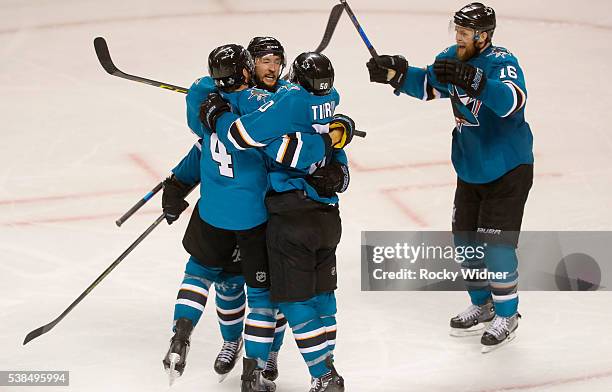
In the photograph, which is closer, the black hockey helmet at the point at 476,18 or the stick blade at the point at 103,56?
the black hockey helmet at the point at 476,18

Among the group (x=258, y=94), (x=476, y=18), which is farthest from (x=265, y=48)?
(x=476, y=18)

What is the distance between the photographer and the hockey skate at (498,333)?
4.84 m

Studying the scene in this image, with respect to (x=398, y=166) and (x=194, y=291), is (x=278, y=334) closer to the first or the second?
(x=194, y=291)

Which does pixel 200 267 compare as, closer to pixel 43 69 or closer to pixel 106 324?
pixel 106 324

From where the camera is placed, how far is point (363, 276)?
5.54m

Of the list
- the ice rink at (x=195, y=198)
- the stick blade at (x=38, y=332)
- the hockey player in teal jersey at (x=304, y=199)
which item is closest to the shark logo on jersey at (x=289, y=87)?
the hockey player in teal jersey at (x=304, y=199)

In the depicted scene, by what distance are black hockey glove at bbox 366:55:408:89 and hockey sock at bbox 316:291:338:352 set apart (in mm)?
953

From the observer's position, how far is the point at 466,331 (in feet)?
16.5

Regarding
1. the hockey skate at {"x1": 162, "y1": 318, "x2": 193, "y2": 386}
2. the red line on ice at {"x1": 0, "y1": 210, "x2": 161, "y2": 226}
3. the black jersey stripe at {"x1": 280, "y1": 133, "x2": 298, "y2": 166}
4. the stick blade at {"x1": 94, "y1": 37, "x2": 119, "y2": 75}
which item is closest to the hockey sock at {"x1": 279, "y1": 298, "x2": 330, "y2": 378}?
the hockey skate at {"x1": 162, "y1": 318, "x2": 193, "y2": 386}

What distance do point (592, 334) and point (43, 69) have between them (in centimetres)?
451

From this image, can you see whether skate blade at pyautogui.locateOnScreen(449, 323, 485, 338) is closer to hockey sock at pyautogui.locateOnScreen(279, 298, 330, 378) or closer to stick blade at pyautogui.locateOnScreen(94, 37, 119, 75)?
hockey sock at pyautogui.locateOnScreen(279, 298, 330, 378)

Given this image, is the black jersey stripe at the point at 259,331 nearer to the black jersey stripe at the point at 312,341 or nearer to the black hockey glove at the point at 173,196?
the black jersey stripe at the point at 312,341

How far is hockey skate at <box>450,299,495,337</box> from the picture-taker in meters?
5.02

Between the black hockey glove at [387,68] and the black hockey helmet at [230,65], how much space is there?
75 cm
